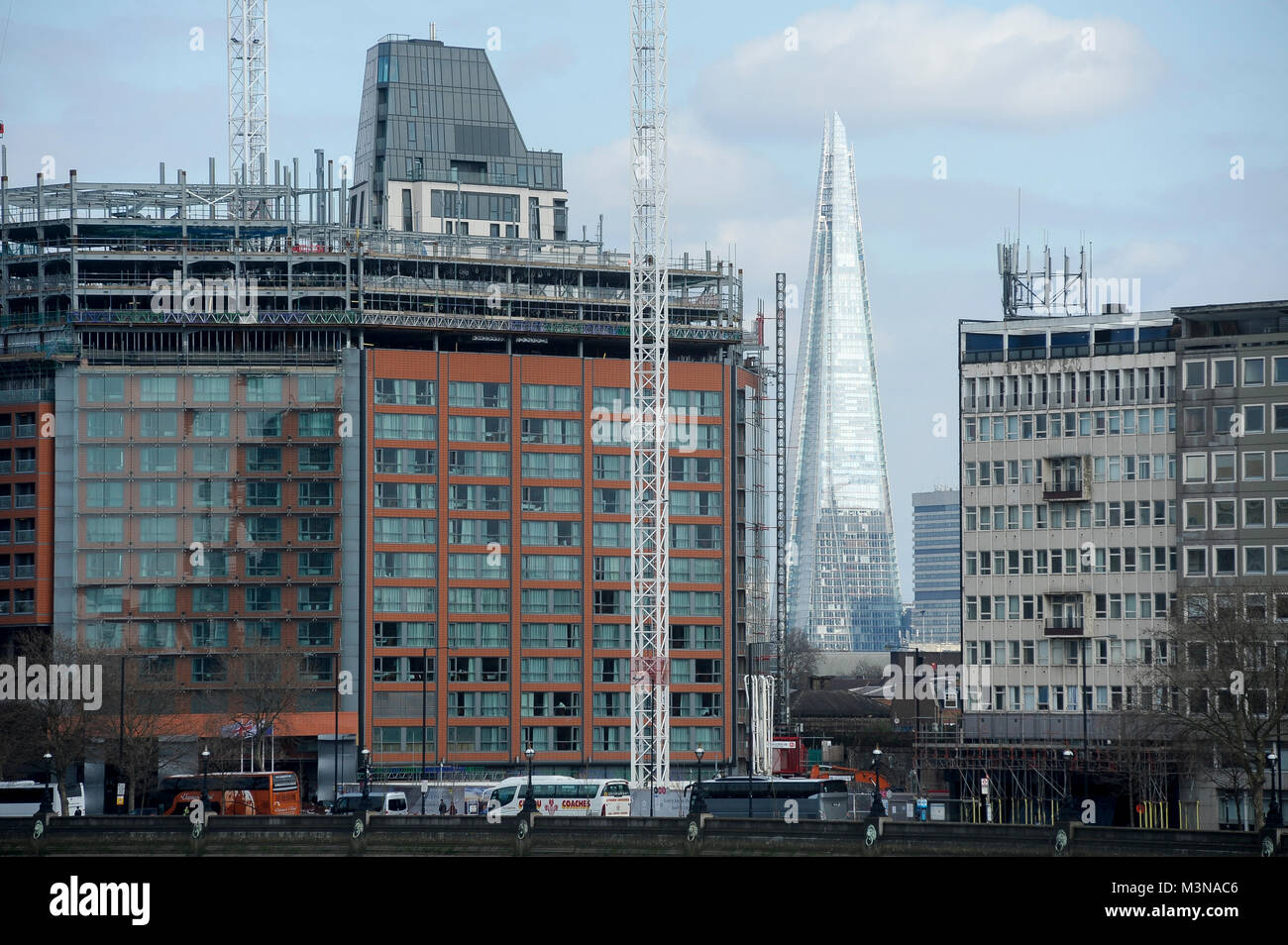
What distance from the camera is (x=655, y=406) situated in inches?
5994

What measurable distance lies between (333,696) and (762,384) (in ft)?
164

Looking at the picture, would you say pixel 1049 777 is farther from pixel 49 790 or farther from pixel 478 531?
pixel 49 790

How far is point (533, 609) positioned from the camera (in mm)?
175875

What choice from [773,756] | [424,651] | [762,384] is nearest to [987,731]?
[773,756]

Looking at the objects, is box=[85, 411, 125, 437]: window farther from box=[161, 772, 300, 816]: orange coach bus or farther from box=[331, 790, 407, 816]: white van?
box=[331, 790, 407, 816]: white van

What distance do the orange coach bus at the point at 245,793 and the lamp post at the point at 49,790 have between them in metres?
7.00

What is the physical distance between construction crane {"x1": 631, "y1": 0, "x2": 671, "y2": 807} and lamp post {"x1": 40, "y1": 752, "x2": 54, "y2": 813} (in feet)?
120

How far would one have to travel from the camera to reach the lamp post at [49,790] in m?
110

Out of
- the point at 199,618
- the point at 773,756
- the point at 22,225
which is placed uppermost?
the point at 22,225

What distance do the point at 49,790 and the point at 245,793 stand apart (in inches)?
774

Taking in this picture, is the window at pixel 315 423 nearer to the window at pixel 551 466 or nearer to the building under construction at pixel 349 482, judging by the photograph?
the building under construction at pixel 349 482

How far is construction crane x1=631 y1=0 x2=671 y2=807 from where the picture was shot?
477 ft
